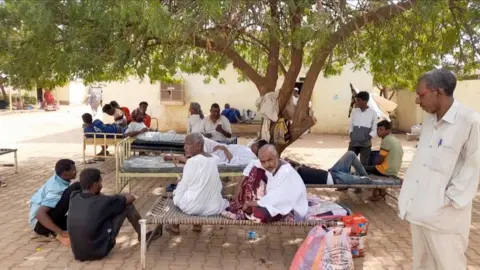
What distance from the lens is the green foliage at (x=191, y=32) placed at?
5.08 metres

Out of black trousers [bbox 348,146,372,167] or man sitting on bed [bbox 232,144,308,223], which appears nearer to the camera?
man sitting on bed [bbox 232,144,308,223]

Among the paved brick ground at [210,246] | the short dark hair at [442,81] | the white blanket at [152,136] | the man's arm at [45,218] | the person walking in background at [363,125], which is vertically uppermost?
the short dark hair at [442,81]

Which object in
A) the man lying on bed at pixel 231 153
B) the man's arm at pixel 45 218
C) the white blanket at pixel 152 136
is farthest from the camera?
the white blanket at pixel 152 136

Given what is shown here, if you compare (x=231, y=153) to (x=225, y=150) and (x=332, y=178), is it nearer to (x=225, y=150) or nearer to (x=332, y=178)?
(x=225, y=150)

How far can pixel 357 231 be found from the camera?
4715 mm

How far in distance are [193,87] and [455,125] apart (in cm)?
1616

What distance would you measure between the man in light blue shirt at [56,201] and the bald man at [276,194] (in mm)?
2045

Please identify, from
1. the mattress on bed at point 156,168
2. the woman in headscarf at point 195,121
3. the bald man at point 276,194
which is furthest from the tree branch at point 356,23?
the woman in headscarf at point 195,121

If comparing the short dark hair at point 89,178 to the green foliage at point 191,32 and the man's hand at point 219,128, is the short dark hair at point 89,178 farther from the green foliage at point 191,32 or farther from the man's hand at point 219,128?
the man's hand at point 219,128

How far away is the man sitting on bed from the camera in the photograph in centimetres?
447

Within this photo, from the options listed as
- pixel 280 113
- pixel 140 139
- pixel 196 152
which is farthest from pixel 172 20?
pixel 140 139

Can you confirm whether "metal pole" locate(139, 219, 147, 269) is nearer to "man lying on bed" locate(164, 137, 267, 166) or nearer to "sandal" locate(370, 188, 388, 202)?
"man lying on bed" locate(164, 137, 267, 166)

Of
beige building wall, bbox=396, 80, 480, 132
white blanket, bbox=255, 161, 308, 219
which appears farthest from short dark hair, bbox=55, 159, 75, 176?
beige building wall, bbox=396, 80, 480, 132

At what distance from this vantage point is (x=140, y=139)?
944 cm
